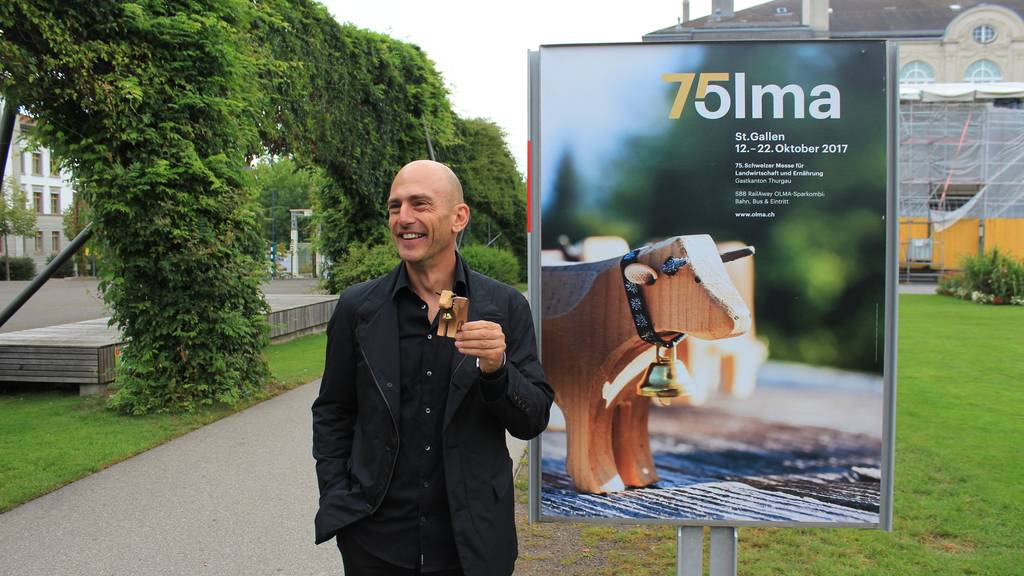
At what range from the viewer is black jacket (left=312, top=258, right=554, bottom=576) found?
225 cm

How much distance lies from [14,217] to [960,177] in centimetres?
4590

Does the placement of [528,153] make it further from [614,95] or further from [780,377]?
[780,377]

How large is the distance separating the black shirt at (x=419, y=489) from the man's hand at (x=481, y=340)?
0.22m

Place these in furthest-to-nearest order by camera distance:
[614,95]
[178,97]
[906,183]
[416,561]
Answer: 1. [906,183]
2. [178,97]
3. [614,95]
4. [416,561]

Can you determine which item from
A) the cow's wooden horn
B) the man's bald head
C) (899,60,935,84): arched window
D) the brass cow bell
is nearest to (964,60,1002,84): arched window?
(899,60,935,84): arched window

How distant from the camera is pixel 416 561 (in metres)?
2.29

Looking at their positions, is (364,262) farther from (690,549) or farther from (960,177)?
(960,177)

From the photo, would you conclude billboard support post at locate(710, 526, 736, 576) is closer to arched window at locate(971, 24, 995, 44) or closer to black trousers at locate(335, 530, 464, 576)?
black trousers at locate(335, 530, 464, 576)

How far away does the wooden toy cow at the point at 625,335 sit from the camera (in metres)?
2.99

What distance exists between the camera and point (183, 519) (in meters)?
5.37

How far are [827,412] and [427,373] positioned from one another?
1.49m

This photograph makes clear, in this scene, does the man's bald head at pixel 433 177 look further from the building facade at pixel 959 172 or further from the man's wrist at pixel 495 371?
the building facade at pixel 959 172

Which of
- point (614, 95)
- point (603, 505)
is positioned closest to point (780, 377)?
point (603, 505)

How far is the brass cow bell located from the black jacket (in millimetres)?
724
